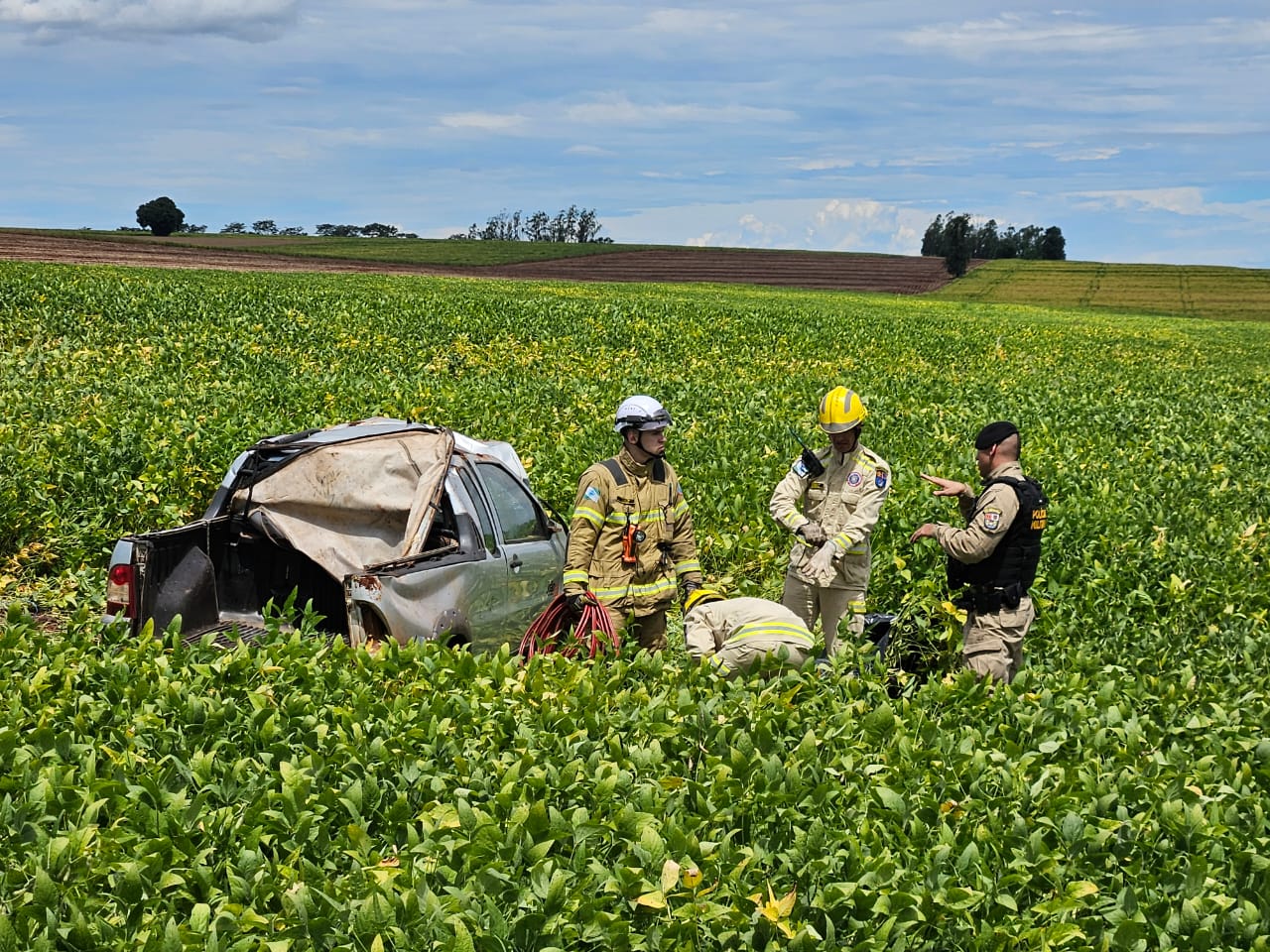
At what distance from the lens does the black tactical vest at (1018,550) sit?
7.13m

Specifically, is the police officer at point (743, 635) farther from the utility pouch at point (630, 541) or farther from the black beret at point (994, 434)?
the black beret at point (994, 434)

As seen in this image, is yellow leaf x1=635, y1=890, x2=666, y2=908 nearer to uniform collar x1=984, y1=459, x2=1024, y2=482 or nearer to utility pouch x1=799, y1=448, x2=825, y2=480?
uniform collar x1=984, y1=459, x2=1024, y2=482

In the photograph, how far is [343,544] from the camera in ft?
24.7

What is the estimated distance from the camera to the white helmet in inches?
277

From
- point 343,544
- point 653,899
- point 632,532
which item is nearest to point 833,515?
point 632,532

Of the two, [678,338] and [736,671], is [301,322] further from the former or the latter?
[736,671]

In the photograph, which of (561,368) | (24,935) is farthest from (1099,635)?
(561,368)

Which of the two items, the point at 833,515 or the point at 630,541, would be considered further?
the point at 833,515

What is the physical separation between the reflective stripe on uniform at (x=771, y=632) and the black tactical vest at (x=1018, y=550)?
1.72 metres

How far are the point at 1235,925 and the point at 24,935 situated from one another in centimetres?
367

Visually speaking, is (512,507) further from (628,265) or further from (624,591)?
(628,265)

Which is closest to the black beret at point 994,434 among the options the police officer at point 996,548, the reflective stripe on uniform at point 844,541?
the police officer at point 996,548

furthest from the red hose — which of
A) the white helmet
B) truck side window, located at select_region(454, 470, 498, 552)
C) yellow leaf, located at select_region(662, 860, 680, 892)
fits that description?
yellow leaf, located at select_region(662, 860, 680, 892)

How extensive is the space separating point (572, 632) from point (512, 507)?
148cm
